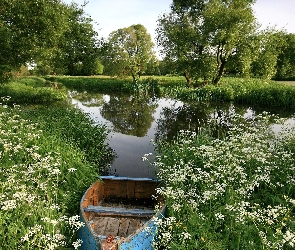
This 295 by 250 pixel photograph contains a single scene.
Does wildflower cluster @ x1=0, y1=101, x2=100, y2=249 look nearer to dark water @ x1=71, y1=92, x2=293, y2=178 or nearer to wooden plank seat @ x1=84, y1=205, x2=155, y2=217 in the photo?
wooden plank seat @ x1=84, y1=205, x2=155, y2=217

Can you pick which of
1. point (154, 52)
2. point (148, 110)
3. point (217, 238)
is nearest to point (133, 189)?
point (217, 238)

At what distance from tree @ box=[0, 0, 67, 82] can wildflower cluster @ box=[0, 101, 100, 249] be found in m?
9.40

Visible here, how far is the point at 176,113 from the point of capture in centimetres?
2594

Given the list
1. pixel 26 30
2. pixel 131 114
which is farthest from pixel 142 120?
pixel 26 30

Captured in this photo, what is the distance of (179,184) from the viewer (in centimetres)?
751

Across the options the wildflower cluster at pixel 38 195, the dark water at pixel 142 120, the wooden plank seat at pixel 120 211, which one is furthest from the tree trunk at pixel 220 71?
the wooden plank seat at pixel 120 211

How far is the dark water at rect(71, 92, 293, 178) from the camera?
14030mm

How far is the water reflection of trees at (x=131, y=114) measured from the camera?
20938 millimetres

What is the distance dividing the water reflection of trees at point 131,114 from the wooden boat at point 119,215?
33.6 feet

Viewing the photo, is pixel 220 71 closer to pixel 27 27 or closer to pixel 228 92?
pixel 228 92

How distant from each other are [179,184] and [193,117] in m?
16.7

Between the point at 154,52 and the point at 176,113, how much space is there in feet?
72.2

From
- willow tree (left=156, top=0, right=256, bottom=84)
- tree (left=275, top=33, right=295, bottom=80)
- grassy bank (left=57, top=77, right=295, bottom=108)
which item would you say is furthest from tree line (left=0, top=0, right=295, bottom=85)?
tree (left=275, top=33, right=295, bottom=80)

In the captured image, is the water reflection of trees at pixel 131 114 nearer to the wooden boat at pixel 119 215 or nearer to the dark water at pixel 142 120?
the dark water at pixel 142 120
